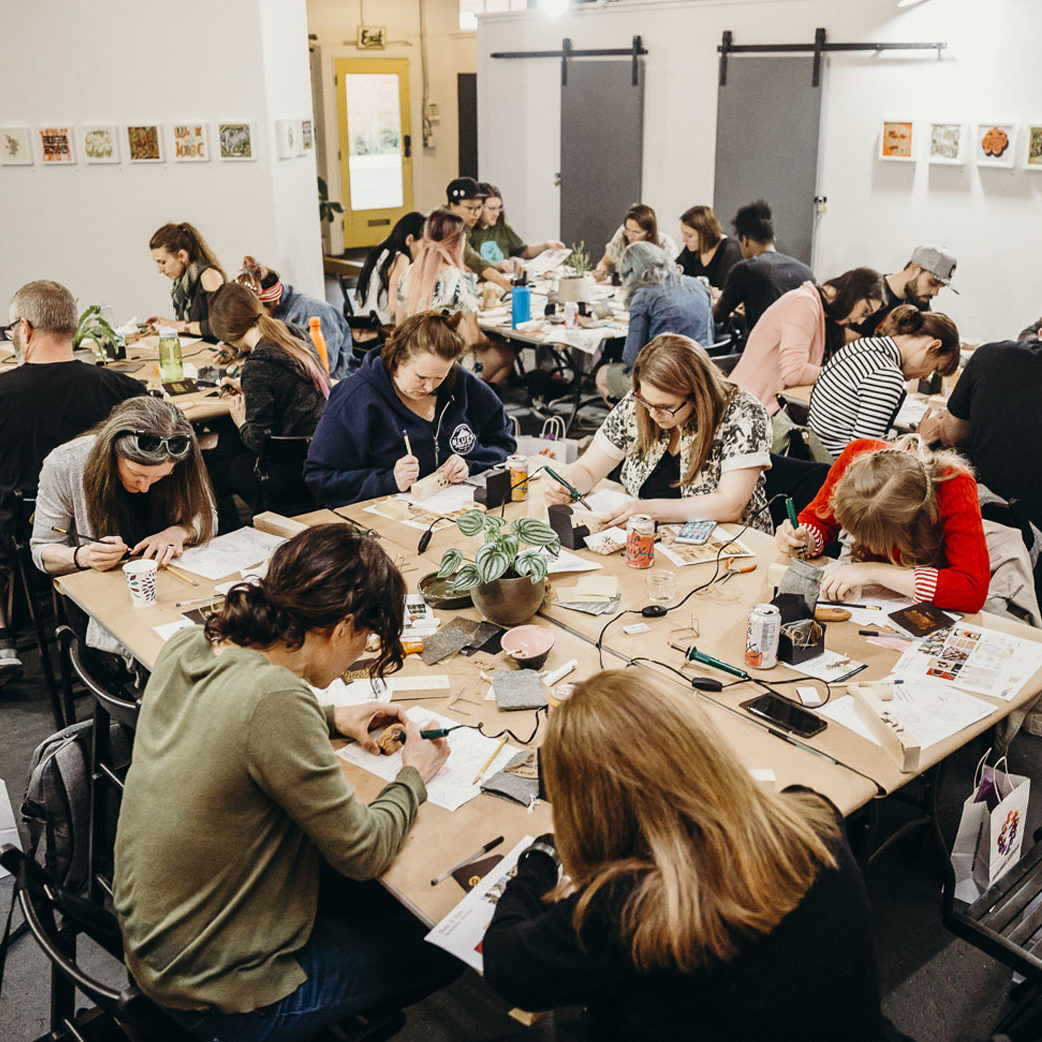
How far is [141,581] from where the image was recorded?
2943 millimetres

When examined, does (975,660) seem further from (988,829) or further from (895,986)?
(895,986)

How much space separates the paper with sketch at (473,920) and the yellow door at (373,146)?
11280 mm

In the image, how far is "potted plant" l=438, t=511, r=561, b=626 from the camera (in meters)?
2.76

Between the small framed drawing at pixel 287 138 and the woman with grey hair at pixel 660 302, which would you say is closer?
the woman with grey hair at pixel 660 302

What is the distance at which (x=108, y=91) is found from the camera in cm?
706

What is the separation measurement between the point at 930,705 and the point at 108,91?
6.65 meters

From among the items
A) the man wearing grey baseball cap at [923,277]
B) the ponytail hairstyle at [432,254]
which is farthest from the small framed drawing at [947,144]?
the ponytail hairstyle at [432,254]

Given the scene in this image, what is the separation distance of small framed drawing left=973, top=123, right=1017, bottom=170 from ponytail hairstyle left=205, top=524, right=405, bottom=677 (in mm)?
6169

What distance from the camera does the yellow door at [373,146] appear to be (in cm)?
1204

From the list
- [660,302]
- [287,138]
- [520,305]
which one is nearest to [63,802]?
[660,302]

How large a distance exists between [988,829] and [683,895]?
1.39 metres

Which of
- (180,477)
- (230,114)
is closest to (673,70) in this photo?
(230,114)

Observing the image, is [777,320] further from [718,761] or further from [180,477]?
[718,761]

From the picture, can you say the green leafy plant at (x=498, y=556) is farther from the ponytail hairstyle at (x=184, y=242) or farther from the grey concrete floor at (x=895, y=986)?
the ponytail hairstyle at (x=184, y=242)
